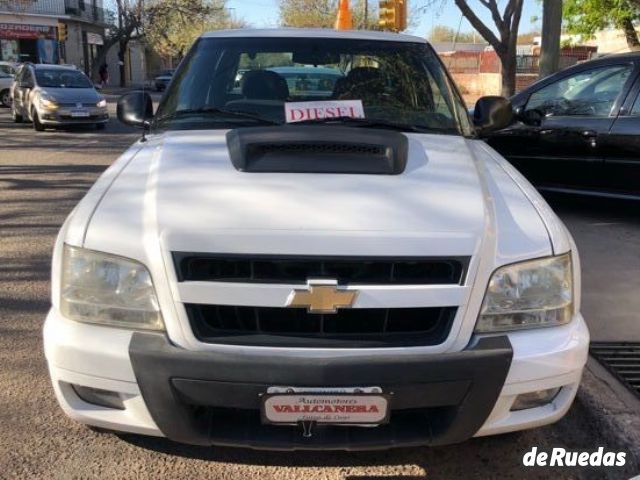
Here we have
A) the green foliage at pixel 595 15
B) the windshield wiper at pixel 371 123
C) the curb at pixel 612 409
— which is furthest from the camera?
the green foliage at pixel 595 15

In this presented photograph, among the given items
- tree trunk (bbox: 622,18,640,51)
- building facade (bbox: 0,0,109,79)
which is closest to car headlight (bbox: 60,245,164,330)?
tree trunk (bbox: 622,18,640,51)

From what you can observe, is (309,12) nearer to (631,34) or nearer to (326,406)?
(631,34)

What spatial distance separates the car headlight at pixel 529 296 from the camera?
7.71ft

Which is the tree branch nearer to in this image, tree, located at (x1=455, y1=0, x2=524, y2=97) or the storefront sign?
tree, located at (x1=455, y1=0, x2=524, y2=97)

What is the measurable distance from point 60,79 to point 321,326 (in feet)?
53.5

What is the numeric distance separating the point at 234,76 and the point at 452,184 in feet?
5.56

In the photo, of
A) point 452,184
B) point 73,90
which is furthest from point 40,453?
point 73,90

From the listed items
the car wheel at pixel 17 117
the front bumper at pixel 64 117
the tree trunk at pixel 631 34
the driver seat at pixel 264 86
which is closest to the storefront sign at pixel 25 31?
the car wheel at pixel 17 117

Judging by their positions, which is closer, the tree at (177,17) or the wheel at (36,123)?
the wheel at (36,123)

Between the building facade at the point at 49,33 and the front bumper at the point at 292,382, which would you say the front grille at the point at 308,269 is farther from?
the building facade at the point at 49,33

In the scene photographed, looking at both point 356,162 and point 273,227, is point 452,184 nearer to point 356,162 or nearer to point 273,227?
point 356,162

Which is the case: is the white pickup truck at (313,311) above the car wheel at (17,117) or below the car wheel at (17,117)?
above

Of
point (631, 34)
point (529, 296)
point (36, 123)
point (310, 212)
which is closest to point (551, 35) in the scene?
point (529, 296)

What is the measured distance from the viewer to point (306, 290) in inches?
87.4
